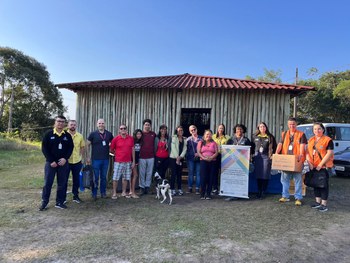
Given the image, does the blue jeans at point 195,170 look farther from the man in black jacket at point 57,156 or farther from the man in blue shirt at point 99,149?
the man in black jacket at point 57,156

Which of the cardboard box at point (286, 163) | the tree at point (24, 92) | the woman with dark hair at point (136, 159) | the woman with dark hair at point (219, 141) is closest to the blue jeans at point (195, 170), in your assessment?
the woman with dark hair at point (219, 141)

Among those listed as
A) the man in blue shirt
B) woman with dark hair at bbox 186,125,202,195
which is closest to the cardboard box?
woman with dark hair at bbox 186,125,202,195

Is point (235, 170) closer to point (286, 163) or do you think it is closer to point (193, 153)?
point (193, 153)

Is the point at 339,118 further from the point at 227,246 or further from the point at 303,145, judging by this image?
the point at 227,246

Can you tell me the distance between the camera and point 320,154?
17.9ft

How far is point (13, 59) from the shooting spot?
95.5ft

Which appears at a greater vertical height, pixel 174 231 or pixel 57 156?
pixel 57 156

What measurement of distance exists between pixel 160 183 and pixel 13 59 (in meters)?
28.9

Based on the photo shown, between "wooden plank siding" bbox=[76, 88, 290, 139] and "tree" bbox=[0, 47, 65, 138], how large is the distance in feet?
76.2

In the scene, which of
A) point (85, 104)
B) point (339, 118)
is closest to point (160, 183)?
point (85, 104)

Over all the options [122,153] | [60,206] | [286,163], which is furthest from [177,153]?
[60,206]

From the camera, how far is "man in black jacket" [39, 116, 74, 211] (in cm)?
536

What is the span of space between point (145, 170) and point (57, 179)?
192cm

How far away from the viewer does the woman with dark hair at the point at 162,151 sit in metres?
6.73
